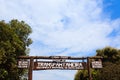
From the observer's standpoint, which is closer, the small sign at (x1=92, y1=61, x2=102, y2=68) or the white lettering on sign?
the white lettering on sign

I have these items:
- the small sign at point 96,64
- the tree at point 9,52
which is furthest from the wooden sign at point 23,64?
the small sign at point 96,64

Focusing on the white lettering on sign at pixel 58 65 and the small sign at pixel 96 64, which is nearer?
the white lettering on sign at pixel 58 65

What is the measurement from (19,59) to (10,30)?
298 cm

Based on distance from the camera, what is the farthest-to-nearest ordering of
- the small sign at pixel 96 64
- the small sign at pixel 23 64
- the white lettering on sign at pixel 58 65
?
the small sign at pixel 96 64 → the white lettering on sign at pixel 58 65 → the small sign at pixel 23 64

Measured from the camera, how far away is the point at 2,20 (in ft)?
72.1

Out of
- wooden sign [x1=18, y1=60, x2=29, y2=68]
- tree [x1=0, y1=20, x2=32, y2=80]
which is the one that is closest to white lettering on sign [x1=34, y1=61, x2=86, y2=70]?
wooden sign [x1=18, y1=60, x2=29, y2=68]

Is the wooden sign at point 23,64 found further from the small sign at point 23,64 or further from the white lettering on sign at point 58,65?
the white lettering on sign at point 58,65

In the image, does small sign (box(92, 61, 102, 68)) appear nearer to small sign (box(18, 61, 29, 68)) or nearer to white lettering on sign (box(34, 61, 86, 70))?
white lettering on sign (box(34, 61, 86, 70))

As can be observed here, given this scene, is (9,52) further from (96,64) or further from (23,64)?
(96,64)

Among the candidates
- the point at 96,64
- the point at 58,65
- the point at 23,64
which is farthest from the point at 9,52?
the point at 96,64

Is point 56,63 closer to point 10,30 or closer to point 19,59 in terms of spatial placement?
point 19,59

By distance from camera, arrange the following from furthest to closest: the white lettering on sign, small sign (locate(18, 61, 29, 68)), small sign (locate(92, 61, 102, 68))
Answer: small sign (locate(92, 61, 102, 68)) < the white lettering on sign < small sign (locate(18, 61, 29, 68))

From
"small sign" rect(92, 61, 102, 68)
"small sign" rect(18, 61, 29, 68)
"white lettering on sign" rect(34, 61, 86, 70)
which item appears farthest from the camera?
"small sign" rect(92, 61, 102, 68)

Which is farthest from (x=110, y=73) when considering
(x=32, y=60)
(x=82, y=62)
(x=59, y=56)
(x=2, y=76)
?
(x=2, y=76)
